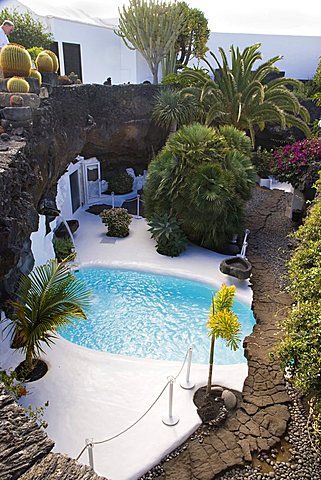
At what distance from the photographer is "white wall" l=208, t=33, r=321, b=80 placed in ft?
72.5

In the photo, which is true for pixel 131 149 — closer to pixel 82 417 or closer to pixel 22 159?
pixel 22 159

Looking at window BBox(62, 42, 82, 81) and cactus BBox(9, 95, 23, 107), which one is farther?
window BBox(62, 42, 82, 81)

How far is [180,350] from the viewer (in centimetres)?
816

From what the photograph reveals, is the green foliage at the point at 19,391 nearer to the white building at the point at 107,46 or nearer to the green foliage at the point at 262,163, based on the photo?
the green foliage at the point at 262,163

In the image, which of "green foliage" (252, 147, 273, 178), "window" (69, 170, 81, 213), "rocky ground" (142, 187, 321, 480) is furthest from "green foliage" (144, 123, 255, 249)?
"green foliage" (252, 147, 273, 178)

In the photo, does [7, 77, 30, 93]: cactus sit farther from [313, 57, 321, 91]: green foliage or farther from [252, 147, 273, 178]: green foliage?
[313, 57, 321, 91]: green foliage

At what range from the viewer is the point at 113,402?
20.8ft

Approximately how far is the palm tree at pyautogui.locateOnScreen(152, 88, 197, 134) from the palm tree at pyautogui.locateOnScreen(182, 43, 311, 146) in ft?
2.47

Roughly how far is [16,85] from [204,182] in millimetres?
5424

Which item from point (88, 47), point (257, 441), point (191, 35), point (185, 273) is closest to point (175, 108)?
point (191, 35)

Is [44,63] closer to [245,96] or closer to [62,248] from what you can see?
[62,248]

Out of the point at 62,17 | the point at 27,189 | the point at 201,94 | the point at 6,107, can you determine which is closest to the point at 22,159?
the point at 27,189

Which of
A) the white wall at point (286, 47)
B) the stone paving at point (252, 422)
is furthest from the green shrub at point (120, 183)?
the white wall at point (286, 47)

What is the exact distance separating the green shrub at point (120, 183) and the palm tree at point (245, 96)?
4985 mm
